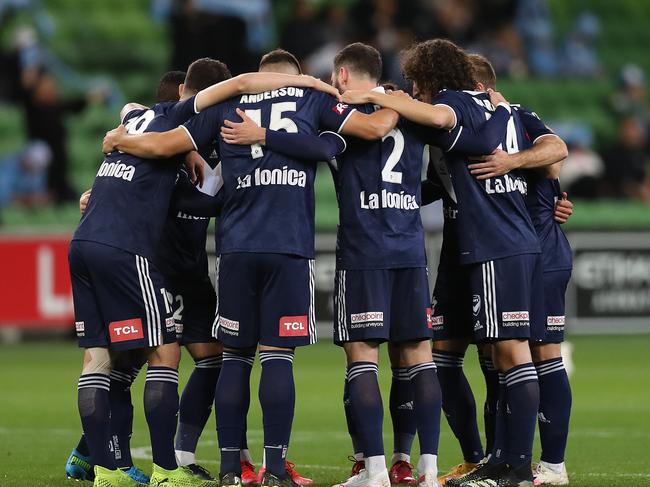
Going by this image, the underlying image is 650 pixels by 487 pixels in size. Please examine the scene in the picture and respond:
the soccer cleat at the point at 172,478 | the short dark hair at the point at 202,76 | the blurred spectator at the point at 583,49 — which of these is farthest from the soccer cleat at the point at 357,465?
the blurred spectator at the point at 583,49

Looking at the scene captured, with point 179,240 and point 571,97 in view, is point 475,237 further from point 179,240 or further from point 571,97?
point 571,97

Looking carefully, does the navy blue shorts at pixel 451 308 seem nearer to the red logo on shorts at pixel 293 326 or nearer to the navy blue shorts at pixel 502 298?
the navy blue shorts at pixel 502 298

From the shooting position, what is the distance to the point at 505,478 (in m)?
6.87

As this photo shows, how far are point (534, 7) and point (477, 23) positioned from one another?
4.49ft

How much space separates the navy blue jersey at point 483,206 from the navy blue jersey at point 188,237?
4.64 ft

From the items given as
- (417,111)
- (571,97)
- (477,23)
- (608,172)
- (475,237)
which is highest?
(477,23)

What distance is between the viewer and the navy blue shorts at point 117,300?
21.9ft

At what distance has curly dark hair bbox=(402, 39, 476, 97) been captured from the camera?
23.3ft

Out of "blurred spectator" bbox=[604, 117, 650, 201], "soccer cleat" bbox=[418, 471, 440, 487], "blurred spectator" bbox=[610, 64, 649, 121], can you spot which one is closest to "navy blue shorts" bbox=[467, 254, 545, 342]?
"soccer cleat" bbox=[418, 471, 440, 487]

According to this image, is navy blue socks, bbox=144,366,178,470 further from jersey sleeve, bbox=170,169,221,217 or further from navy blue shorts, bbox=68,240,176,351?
jersey sleeve, bbox=170,169,221,217

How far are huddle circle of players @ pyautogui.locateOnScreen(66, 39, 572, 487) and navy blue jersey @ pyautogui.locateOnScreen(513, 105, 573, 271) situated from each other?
16cm

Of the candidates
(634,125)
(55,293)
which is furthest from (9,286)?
(634,125)

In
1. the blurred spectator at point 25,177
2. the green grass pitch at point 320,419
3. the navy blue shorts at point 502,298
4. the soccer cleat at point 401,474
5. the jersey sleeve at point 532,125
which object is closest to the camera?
the navy blue shorts at point 502,298

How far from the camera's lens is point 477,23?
23172mm
